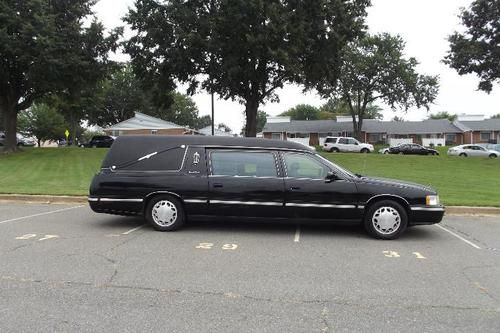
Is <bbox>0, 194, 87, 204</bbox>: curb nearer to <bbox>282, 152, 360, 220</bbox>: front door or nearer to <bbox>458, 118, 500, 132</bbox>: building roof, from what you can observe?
<bbox>282, 152, 360, 220</bbox>: front door

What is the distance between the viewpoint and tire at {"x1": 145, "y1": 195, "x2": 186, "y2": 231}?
27.7 ft

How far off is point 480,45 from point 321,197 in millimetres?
31365

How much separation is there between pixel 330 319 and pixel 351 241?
11.8 ft

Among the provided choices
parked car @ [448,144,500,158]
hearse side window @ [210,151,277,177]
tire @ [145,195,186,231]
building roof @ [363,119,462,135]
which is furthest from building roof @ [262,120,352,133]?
tire @ [145,195,186,231]

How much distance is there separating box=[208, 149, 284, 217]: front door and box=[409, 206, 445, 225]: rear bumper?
221 cm

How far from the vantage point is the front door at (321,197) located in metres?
8.11

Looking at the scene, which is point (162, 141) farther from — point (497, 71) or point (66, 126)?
point (66, 126)

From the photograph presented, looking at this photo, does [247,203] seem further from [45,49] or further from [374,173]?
[45,49]

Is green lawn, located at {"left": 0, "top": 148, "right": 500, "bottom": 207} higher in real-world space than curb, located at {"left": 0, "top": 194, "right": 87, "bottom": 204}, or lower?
higher

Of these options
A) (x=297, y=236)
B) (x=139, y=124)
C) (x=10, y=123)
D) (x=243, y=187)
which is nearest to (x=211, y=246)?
(x=243, y=187)

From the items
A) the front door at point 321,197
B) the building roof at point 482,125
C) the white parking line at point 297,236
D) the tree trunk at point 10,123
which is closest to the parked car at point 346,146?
the tree trunk at point 10,123

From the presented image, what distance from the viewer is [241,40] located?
2970 cm

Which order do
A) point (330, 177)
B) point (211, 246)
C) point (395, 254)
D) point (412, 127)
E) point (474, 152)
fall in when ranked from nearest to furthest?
point (395, 254) → point (211, 246) → point (330, 177) → point (474, 152) → point (412, 127)

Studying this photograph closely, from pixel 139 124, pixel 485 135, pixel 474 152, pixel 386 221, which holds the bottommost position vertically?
pixel 386 221
